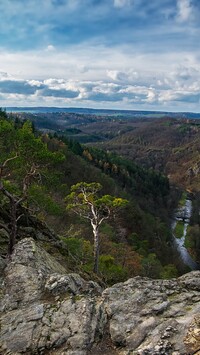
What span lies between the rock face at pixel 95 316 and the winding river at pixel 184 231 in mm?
92898

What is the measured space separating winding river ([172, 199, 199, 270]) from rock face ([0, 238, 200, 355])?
305 feet

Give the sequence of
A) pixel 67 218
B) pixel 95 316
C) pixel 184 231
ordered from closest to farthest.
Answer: pixel 95 316, pixel 67 218, pixel 184 231

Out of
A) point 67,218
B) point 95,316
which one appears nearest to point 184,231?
point 67,218

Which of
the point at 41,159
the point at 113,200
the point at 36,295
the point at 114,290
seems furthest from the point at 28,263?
the point at 113,200

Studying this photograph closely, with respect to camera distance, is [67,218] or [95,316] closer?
[95,316]

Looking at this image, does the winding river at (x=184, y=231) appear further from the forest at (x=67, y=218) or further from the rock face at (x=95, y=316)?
the rock face at (x=95, y=316)

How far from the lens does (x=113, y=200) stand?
105ft

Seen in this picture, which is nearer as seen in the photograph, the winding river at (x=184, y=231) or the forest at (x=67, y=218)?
the forest at (x=67, y=218)

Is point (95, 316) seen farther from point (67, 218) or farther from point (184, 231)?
point (184, 231)

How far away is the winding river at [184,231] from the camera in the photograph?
105113 mm

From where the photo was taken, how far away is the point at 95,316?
11844mm

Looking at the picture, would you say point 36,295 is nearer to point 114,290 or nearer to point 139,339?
point 114,290

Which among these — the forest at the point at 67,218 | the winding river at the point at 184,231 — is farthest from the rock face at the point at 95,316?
the winding river at the point at 184,231

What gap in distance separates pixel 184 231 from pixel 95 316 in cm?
13390
